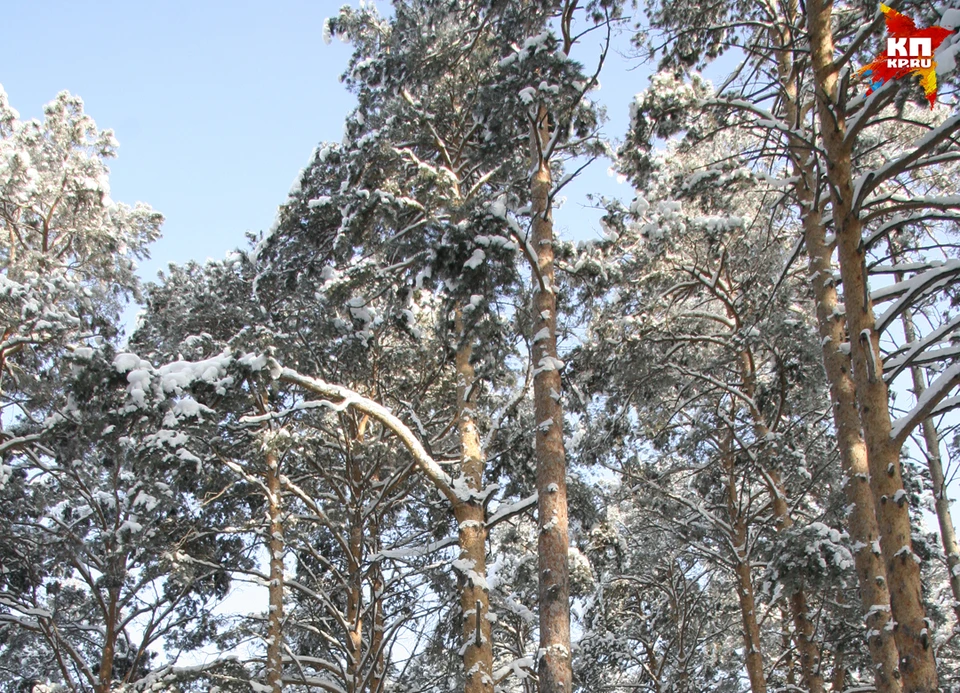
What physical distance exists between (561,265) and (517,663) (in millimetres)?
4932

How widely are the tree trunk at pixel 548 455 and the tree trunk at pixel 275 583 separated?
15.7 ft

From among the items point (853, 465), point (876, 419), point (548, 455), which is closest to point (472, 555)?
point (548, 455)

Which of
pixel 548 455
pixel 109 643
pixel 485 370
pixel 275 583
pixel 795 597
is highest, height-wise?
pixel 485 370

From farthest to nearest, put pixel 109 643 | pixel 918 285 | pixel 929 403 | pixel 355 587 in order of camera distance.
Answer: pixel 109 643
pixel 355 587
pixel 918 285
pixel 929 403

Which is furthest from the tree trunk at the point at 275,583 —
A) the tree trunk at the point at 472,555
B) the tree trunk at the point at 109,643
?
the tree trunk at the point at 472,555

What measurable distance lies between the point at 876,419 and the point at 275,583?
8.26 meters

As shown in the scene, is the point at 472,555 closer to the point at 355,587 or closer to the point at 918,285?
the point at 355,587

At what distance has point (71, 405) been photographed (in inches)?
318

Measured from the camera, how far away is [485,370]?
941cm

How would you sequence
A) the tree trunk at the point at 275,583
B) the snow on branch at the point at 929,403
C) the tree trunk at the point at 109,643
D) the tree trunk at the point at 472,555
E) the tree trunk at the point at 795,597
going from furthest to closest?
the tree trunk at the point at 109,643
the tree trunk at the point at 275,583
the tree trunk at the point at 795,597
the tree trunk at the point at 472,555
the snow on branch at the point at 929,403

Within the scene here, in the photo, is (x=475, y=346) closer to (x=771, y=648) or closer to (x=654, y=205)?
(x=654, y=205)

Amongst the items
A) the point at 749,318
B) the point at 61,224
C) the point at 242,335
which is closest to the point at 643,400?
the point at 749,318

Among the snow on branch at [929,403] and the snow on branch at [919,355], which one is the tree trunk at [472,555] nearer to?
the snow on branch at [929,403]

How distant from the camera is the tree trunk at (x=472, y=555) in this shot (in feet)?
24.3
